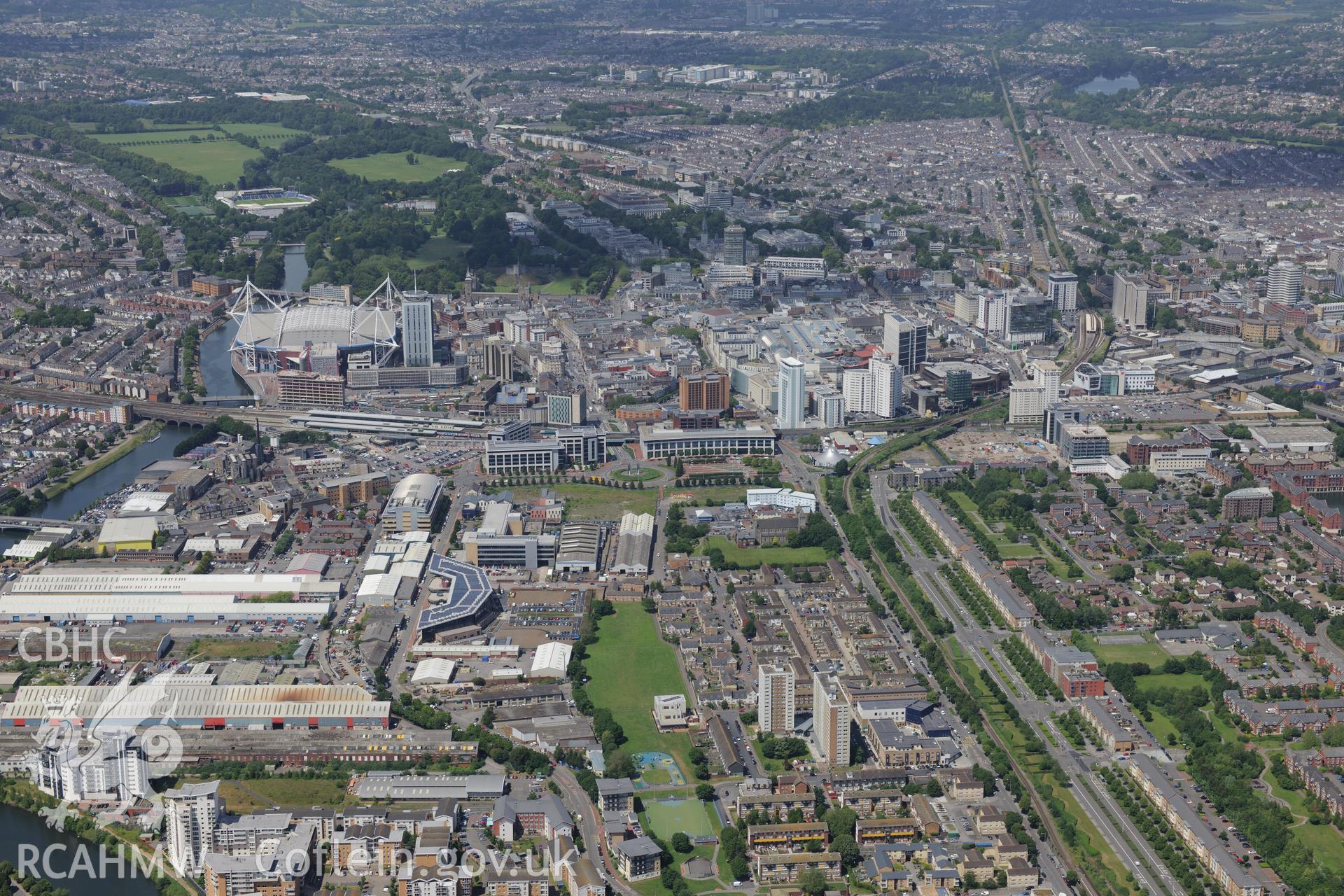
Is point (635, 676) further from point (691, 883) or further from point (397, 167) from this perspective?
point (397, 167)

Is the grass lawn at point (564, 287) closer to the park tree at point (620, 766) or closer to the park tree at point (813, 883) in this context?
the park tree at point (620, 766)

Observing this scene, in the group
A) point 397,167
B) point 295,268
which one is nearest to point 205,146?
point 397,167

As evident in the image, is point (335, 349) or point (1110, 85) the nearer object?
point (335, 349)

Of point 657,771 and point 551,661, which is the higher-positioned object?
point 551,661

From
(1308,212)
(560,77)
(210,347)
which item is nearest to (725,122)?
(560,77)

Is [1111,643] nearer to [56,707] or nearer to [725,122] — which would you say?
[56,707]

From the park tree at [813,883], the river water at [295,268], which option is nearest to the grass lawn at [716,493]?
the park tree at [813,883]
